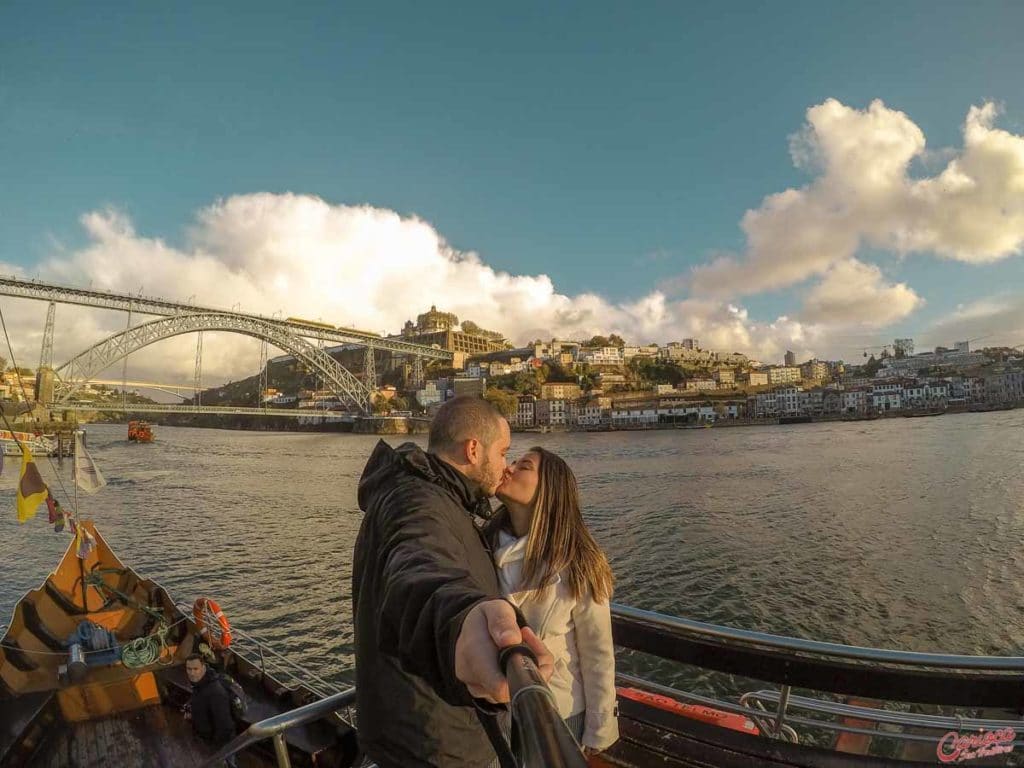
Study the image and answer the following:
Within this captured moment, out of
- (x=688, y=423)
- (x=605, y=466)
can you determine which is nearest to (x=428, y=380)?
(x=688, y=423)

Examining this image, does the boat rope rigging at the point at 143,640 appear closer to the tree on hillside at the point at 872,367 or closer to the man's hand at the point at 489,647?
the man's hand at the point at 489,647

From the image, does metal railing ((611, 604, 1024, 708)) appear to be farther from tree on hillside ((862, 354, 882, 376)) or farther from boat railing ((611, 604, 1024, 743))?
tree on hillside ((862, 354, 882, 376))

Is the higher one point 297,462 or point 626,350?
point 626,350

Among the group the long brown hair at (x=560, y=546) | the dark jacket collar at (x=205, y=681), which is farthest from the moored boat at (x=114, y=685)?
the long brown hair at (x=560, y=546)

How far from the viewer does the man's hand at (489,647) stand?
0.50 metres

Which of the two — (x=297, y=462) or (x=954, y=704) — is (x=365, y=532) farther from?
(x=297, y=462)

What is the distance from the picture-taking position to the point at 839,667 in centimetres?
154

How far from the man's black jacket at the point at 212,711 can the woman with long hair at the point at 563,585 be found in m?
2.49

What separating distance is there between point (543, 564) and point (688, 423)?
222 ft

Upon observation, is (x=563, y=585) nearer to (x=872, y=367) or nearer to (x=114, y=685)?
(x=114, y=685)

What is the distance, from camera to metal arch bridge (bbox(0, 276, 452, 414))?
131ft

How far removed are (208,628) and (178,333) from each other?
47.0 meters

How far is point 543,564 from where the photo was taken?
1.33 meters

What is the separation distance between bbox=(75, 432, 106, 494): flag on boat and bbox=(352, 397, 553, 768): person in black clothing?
9.41 metres
